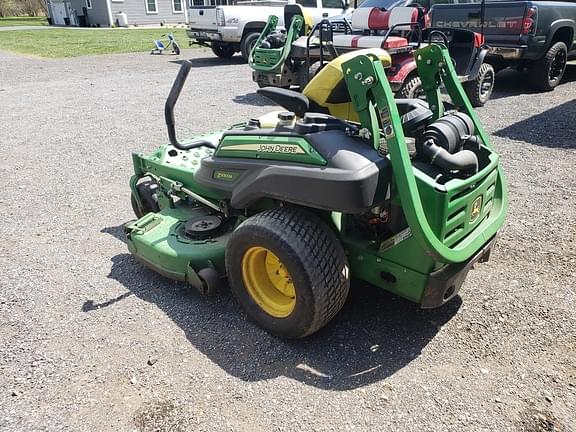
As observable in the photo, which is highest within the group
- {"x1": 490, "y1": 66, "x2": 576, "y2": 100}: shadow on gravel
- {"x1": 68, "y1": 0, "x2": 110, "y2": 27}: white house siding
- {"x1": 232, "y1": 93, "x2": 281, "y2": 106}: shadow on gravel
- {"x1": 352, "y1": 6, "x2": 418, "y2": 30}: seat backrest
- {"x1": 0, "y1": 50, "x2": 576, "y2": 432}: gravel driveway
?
{"x1": 68, "y1": 0, "x2": 110, "y2": 27}: white house siding

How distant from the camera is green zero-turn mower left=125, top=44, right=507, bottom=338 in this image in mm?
2266

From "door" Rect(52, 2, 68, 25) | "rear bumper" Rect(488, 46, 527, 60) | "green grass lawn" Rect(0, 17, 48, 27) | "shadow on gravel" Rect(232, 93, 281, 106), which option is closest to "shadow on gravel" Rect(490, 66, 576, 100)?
"rear bumper" Rect(488, 46, 527, 60)

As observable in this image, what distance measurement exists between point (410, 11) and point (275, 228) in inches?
250

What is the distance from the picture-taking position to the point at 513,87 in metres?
9.66

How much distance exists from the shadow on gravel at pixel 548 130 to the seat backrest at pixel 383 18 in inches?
89.2

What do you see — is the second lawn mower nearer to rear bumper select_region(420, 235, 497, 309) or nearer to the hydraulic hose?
the hydraulic hose

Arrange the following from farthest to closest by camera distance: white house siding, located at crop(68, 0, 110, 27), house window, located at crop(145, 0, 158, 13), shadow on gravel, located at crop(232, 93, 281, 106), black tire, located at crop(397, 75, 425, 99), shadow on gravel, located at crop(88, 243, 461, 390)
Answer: house window, located at crop(145, 0, 158, 13)
white house siding, located at crop(68, 0, 110, 27)
shadow on gravel, located at crop(232, 93, 281, 106)
black tire, located at crop(397, 75, 425, 99)
shadow on gravel, located at crop(88, 243, 461, 390)

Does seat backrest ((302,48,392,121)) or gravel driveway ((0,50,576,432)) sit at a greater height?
seat backrest ((302,48,392,121))

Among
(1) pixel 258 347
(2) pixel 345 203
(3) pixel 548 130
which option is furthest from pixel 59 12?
(2) pixel 345 203

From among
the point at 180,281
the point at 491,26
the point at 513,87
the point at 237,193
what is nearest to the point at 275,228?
the point at 237,193

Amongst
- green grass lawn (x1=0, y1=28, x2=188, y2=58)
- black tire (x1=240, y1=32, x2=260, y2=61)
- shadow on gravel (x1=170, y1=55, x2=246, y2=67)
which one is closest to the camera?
black tire (x1=240, y1=32, x2=260, y2=61)

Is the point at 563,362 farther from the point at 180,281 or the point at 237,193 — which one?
the point at 180,281

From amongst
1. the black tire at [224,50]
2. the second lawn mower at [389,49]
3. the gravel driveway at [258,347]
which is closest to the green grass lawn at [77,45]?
the black tire at [224,50]

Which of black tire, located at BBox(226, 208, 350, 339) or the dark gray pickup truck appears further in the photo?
the dark gray pickup truck
